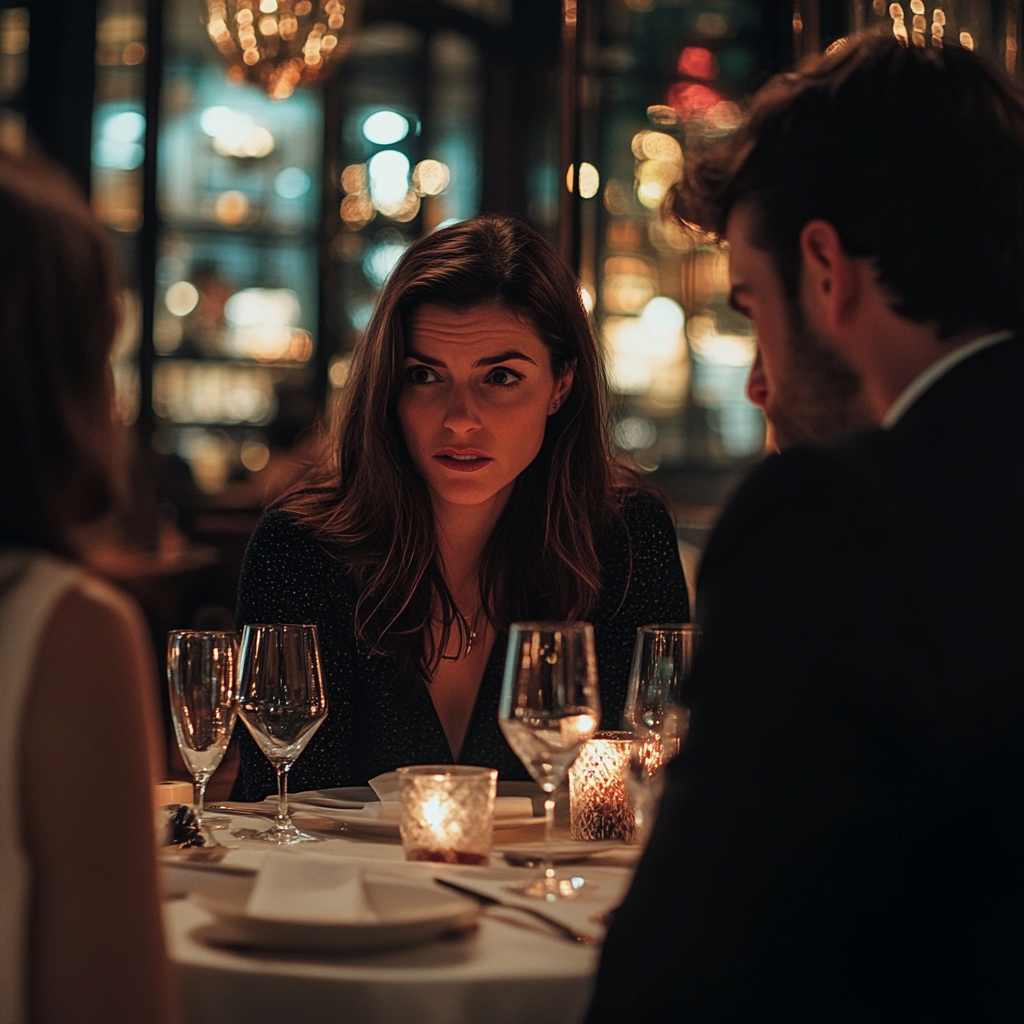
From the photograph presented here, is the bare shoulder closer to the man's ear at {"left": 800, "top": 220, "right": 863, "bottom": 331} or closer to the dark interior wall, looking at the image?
the man's ear at {"left": 800, "top": 220, "right": 863, "bottom": 331}

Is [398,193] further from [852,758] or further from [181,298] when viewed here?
[852,758]

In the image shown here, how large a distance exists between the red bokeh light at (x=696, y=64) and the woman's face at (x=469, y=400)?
5.85m

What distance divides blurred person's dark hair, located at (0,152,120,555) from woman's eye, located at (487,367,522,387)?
49.4 inches

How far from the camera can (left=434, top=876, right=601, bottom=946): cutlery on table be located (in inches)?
43.1

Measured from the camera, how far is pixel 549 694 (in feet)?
4.22

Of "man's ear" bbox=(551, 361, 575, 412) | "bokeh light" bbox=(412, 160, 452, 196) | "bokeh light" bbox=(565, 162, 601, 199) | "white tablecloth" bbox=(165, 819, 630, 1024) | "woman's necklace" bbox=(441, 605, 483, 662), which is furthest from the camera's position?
"bokeh light" bbox=(412, 160, 452, 196)

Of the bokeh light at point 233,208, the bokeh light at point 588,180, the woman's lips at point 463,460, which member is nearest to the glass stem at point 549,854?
the woman's lips at point 463,460

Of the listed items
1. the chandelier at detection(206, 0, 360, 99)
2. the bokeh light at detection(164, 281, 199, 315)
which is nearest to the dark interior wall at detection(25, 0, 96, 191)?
the chandelier at detection(206, 0, 360, 99)

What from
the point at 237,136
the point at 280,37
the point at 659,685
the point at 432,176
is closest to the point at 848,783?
the point at 659,685

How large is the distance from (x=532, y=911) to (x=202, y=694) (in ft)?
1.67

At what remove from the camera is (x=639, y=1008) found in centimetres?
90

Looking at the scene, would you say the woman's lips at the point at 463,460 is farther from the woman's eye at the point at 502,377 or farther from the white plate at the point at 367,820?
the white plate at the point at 367,820

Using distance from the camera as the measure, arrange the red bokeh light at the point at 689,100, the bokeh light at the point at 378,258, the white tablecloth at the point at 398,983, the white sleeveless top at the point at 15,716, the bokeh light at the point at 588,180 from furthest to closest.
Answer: the bokeh light at the point at 378,258 → the red bokeh light at the point at 689,100 → the bokeh light at the point at 588,180 → the white tablecloth at the point at 398,983 → the white sleeveless top at the point at 15,716

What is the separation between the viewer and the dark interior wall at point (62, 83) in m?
6.16
